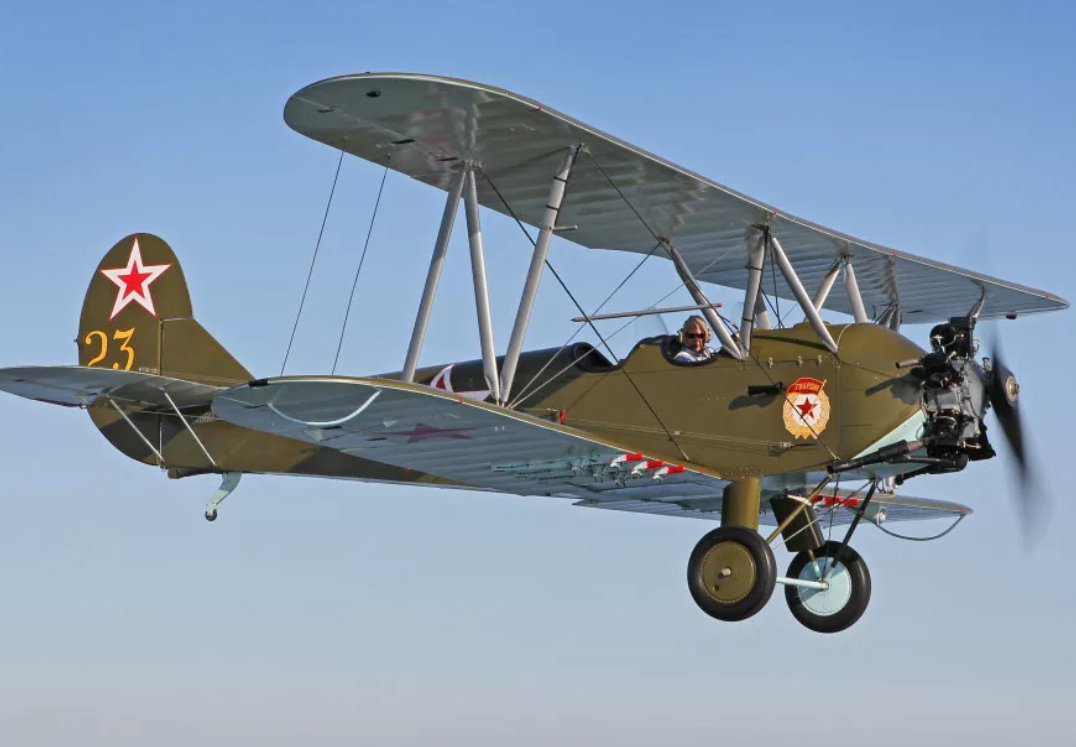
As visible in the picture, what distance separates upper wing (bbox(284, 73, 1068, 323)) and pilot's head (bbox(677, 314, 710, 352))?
0.80 m

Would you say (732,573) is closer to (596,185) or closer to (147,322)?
(596,185)

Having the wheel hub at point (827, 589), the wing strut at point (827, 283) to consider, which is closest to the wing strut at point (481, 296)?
the wing strut at point (827, 283)

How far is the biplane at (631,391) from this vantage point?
12.4 metres

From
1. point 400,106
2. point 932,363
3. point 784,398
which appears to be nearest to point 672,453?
point 784,398

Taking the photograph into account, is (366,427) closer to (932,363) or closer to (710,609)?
(710,609)

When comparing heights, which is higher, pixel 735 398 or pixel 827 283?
pixel 827 283

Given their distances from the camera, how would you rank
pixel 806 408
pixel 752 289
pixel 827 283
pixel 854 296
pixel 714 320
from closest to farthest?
pixel 806 408
pixel 714 320
pixel 752 289
pixel 827 283
pixel 854 296

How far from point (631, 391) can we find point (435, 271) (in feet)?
5.76

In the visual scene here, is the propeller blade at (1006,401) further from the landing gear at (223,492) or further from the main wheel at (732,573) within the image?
the landing gear at (223,492)

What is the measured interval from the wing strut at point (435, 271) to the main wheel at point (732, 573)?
2.50 metres

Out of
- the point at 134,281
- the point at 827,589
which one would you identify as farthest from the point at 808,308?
the point at 134,281

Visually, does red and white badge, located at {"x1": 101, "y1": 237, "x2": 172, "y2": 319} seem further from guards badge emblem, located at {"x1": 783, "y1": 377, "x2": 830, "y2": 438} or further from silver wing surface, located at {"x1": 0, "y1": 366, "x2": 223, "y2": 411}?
guards badge emblem, located at {"x1": 783, "y1": 377, "x2": 830, "y2": 438}

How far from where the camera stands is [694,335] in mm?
13594

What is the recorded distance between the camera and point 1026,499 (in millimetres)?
13625
